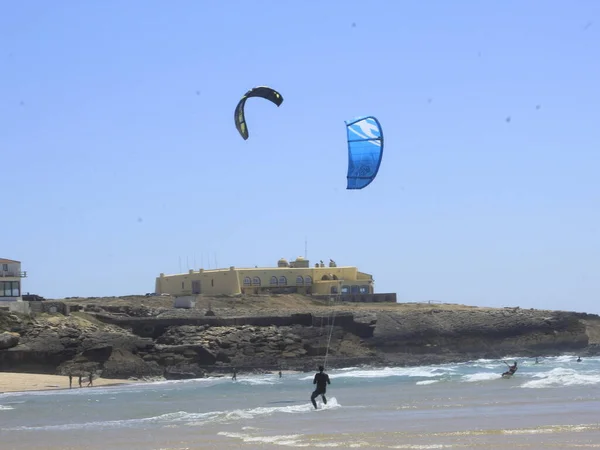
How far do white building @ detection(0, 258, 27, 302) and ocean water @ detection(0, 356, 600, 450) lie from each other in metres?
17.8

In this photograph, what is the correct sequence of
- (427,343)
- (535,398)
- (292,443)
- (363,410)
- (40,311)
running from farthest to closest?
(427,343)
(40,311)
(535,398)
(363,410)
(292,443)

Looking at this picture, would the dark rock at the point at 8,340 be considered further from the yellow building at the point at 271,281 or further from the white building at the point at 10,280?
the yellow building at the point at 271,281

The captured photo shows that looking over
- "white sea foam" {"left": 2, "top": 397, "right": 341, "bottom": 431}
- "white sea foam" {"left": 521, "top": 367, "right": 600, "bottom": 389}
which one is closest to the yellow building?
"white sea foam" {"left": 521, "top": 367, "right": 600, "bottom": 389}

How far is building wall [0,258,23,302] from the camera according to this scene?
159 ft

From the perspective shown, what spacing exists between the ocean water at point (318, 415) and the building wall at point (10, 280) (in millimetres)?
17805

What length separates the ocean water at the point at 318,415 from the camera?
15.4m

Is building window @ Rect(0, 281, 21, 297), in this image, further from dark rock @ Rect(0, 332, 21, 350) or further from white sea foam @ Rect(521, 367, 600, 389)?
white sea foam @ Rect(521, 367, 600, 389)

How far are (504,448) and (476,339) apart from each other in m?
33.1

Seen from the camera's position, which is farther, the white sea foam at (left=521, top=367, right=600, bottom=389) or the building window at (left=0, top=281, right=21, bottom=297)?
the building window at (left=0, top=281, right=21, bottom=297)

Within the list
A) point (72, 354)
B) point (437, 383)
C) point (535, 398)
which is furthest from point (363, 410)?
point (72, 354)

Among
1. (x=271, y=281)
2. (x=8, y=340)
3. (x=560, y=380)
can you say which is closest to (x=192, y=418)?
(x=560, y=380)

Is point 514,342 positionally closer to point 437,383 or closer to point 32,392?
point 437,383

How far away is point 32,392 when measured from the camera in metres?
30.6

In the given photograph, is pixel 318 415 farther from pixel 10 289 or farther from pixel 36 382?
pixel 10 289
